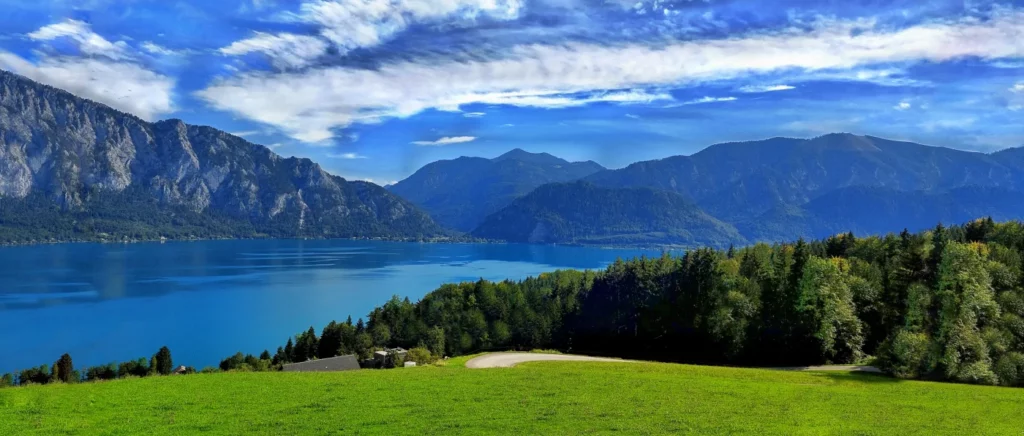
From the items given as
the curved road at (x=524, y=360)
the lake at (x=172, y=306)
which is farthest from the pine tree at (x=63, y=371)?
the curved road at (x=524, y=360)

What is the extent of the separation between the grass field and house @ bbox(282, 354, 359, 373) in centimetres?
1064

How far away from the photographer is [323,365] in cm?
4781

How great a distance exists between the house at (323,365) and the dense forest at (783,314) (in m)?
16.4

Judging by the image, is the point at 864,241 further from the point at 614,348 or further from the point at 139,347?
the point at 139,347

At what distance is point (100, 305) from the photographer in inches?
4705

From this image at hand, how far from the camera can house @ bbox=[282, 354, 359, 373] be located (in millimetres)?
46344

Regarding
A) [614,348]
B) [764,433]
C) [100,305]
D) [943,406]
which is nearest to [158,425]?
[764,433]

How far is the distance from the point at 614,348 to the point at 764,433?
146 ft

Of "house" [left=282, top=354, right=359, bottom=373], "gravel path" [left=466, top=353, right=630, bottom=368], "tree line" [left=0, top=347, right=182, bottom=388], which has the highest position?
"gravel path" [left=466, top=353, right=630, bottom=368]

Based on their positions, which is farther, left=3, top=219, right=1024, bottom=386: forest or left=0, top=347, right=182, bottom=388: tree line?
left=0, top=347, right=182, bottom=388: tree line

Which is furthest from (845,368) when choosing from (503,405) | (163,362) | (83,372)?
(83,372)

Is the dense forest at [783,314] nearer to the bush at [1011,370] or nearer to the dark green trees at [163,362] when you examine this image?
the bush at [1011,370]

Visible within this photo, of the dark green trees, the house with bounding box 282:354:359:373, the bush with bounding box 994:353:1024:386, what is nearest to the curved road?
the bush with bounding box 994:353:1024:386

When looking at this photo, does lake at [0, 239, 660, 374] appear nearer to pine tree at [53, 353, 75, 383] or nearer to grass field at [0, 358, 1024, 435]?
pine tree at [53, 353, 75, 383]
